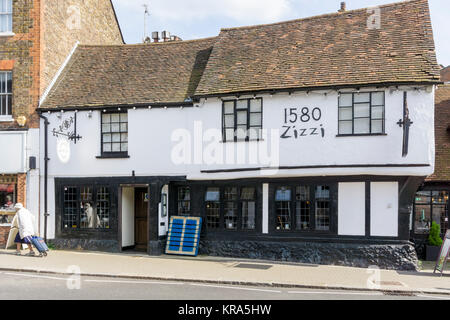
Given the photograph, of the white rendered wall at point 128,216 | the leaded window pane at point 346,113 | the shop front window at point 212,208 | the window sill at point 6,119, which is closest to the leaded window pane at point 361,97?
the leaded window pane at point 346,113

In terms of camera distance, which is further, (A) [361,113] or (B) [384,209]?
(A) [361,113]

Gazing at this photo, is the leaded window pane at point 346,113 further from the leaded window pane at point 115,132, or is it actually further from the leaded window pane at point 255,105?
the leaded window pane at point 115,132

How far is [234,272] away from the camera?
12.7m

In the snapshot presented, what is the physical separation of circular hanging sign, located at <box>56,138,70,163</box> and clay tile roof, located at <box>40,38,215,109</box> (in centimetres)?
129

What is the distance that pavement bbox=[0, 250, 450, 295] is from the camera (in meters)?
11.3

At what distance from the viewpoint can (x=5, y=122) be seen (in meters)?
17.0

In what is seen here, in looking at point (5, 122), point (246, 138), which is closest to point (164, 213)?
point (246, 138)

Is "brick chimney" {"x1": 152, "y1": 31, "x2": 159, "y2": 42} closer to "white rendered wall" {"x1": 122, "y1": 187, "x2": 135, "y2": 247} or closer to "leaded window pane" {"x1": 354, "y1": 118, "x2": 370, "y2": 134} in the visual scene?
"white rendered wall" {"x1": 122, "y1": 187, "x2": 135, "y2": 247}

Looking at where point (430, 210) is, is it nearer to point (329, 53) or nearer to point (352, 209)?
point (352, 209)

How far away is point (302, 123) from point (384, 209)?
3558mm

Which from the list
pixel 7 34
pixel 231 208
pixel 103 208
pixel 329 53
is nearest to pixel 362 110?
pixel 329 53

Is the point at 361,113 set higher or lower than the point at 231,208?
higher

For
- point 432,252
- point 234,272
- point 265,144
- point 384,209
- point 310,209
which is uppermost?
point 265,144

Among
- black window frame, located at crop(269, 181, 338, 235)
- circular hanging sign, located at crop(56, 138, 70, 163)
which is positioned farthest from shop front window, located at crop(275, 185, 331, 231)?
circular hanging sign, located at crop(56, 138, 70, 163)
